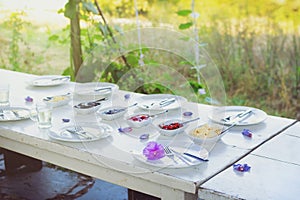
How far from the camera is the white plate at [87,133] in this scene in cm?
184

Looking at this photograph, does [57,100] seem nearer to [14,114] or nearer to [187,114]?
[14,114]

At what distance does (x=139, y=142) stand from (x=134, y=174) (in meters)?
0.22

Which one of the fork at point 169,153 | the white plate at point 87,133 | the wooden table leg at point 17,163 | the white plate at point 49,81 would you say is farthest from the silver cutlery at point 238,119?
the wooden table leg at point 17,163

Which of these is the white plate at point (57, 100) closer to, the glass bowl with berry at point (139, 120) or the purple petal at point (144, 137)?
the glass bowl with berry at point (139, 120)

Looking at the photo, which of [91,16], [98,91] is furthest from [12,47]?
[98,91]

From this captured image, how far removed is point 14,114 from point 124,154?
0.64 metres

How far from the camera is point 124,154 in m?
1.73

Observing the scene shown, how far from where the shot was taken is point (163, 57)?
12.8ft

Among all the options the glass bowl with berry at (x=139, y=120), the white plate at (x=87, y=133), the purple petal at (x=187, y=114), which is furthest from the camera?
the purple petal at (x=187, y=114)

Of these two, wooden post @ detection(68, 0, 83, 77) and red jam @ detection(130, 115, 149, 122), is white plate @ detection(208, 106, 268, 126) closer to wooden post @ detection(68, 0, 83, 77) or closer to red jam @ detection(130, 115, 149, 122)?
red jam @ detection(130, 115, 149, 122)

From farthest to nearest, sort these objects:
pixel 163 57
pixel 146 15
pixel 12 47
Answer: pixel 146 15, pixel 12 47, pixel 163 57

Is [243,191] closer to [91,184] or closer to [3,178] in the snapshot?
[91,184]

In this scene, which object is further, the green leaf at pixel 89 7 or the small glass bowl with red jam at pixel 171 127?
the green leaf at pixel 89 7

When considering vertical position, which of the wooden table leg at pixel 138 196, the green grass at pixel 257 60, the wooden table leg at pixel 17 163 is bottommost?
the wooden table leg at pixel 17 163
